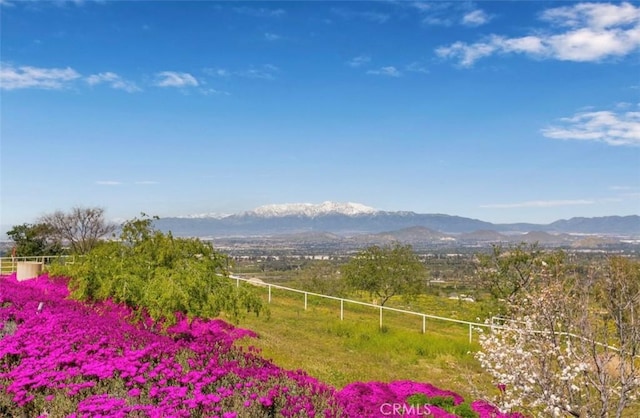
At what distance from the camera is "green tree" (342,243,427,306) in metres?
31.9

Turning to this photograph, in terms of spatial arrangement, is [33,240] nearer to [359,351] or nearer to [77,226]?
[77,226]

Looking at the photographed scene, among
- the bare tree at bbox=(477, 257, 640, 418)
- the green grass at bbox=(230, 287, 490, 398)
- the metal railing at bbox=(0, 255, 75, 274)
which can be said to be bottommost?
the green grass at bbox=(230, 287, 490, 398)

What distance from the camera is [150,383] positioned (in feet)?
20.0

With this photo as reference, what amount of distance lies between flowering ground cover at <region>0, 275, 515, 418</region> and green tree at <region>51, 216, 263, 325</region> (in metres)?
1.27

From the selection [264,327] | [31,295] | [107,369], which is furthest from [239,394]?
[264,327]

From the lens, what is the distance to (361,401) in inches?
288

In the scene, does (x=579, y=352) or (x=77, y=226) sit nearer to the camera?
(x=579, y=352)

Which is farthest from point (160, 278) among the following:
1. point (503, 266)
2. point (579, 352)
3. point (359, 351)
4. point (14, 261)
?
point (14, 261)

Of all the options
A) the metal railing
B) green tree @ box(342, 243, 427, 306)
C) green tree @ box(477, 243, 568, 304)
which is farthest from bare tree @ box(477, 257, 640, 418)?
the metal railing

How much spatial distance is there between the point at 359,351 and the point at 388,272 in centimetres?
1540

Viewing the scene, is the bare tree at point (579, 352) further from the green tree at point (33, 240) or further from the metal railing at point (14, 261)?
the green tree at point (33, 240)

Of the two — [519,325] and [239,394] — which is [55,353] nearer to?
[239,394]

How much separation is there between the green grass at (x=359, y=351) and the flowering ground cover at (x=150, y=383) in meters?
2.90

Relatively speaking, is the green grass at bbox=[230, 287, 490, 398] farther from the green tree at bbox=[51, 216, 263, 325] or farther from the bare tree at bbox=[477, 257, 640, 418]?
the green tree at bbox=[51, 216, 263, 325]
